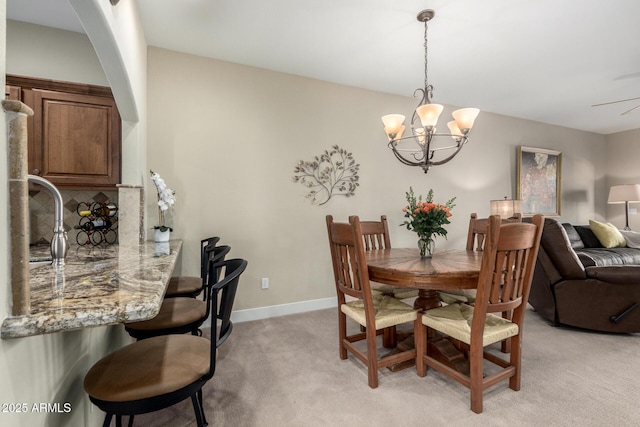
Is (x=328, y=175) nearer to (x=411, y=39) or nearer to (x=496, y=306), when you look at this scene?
(x=411, y=39)

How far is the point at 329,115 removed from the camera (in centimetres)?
362

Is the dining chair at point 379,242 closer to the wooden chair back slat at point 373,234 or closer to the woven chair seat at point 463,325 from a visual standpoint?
the wooden chair back slat at point 373,234

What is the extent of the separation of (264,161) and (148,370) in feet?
8.03

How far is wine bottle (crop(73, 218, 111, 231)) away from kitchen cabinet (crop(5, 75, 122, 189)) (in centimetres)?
27

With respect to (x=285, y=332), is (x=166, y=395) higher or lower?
higher

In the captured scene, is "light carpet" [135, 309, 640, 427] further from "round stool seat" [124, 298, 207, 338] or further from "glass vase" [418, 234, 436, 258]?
"glass vase" [418, 234, 436, 258]

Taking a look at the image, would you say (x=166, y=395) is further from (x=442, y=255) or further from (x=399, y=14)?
(x=399, y=14)

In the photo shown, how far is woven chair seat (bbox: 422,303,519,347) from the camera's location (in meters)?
1.73

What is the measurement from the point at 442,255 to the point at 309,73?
2.41 meters

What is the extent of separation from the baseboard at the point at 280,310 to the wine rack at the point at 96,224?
1359 millimetres

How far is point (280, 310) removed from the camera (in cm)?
332

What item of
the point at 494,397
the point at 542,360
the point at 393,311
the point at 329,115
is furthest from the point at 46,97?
the point at 542,360

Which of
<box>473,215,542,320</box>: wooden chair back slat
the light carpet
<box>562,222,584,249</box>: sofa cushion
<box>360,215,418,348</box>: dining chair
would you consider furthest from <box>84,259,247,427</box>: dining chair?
<box>562,222,584,249</box>: sofa cushion

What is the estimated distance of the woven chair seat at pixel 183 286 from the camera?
84.3 inches
